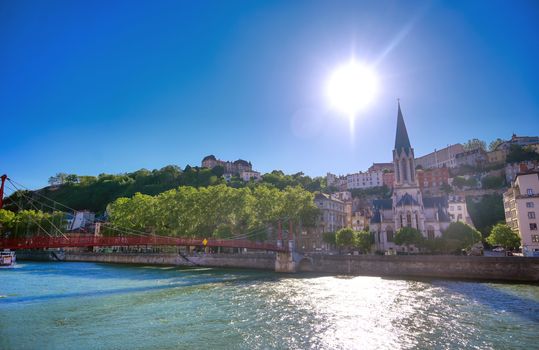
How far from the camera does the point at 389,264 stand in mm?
37594

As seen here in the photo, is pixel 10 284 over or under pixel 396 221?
under

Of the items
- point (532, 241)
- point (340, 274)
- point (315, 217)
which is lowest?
point (340, 274)

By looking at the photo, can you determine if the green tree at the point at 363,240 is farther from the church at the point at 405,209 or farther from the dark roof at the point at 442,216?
the dark roof at the point at 442,216

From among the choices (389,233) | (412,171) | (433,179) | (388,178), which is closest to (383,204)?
(389,233)

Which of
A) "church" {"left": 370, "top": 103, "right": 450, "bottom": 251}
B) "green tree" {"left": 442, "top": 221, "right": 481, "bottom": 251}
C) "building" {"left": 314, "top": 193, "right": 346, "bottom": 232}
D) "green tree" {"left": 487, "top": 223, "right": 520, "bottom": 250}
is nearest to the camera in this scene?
"green tree" {"left": 487, "top": 223, "right": 520, "bottom": 250}

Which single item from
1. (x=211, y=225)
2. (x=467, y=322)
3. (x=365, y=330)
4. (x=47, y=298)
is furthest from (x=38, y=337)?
(x=211, y=225)

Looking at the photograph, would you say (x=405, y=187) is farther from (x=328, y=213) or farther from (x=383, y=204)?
(x=328, y=213)

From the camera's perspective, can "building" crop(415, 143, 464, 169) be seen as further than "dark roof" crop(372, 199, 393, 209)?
Yes

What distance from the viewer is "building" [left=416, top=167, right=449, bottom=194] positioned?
312ft

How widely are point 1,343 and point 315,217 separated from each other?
51.6 m

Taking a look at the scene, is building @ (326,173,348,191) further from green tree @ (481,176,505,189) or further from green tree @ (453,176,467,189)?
green tree @ (481,176,505,189)

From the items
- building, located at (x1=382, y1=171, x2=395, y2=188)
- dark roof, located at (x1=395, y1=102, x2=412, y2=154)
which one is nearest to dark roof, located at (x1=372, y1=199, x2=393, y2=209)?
dark roof, located at (x1=395, y1=102, x2=412, y2=154)

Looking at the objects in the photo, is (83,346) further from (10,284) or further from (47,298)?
(10,284)

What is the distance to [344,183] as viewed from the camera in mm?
122750
